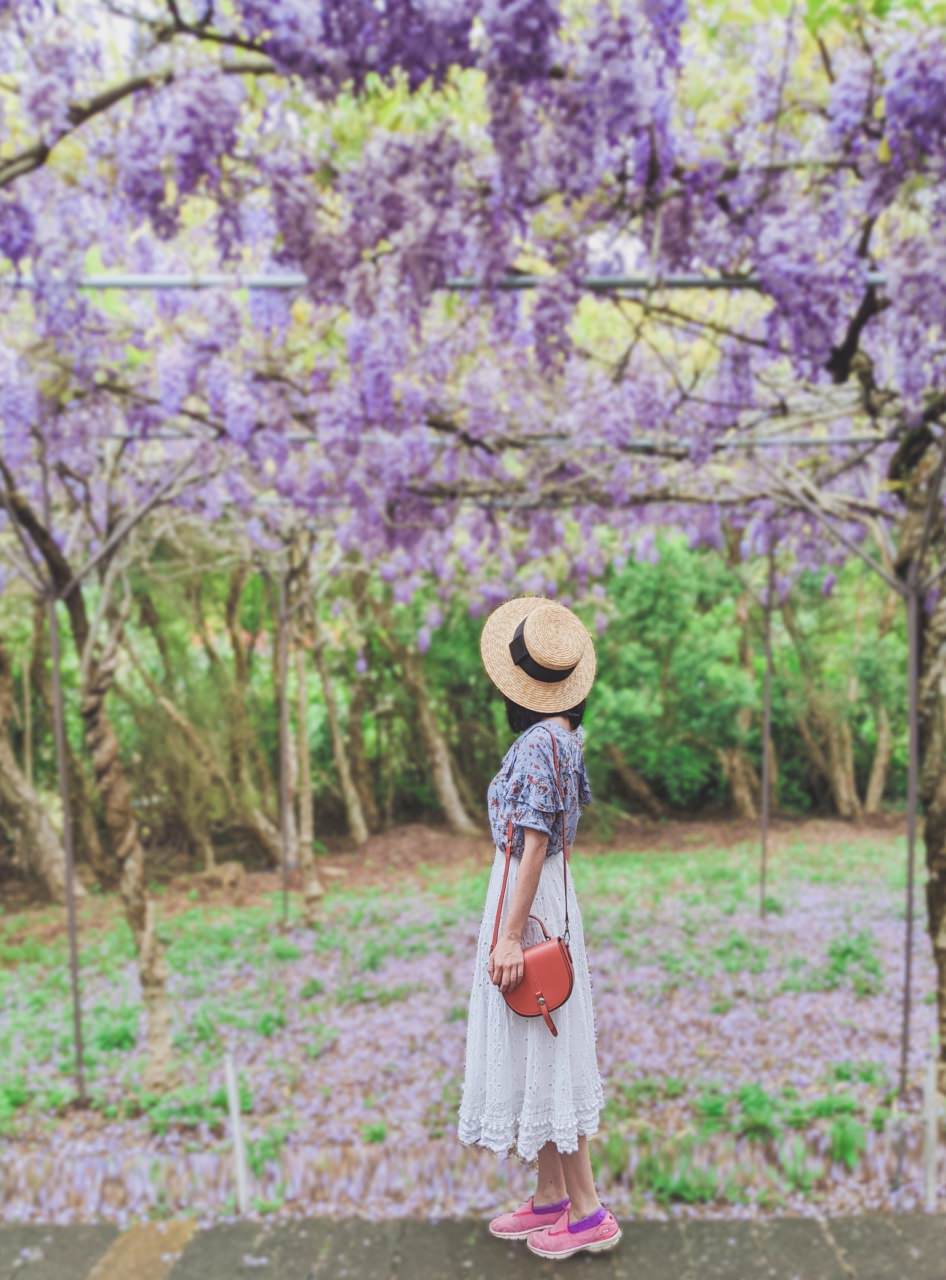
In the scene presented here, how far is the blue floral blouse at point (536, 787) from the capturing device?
0.85m

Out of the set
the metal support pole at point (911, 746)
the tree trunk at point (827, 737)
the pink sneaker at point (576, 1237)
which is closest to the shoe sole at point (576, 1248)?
the pink sneaker at point (576, 1237)

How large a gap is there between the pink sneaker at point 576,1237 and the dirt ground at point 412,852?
8215 millimetres

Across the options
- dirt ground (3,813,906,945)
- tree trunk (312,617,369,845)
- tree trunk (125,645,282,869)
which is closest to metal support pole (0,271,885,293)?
dirt ground (3,813,906,945)

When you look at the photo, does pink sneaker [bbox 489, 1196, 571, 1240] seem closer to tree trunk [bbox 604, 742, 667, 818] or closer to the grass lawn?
the grass lawn

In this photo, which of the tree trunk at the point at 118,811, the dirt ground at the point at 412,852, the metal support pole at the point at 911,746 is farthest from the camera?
the dirt ground at the point at 412,852

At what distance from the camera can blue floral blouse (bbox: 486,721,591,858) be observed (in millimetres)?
850

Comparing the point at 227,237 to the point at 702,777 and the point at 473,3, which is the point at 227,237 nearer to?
the point at 473,3

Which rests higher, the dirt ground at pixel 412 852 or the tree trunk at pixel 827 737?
the tree trunk at pixel 827 737

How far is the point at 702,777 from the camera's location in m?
12.0

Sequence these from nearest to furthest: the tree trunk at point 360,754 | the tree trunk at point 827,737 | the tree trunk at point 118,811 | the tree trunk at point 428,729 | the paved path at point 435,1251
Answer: the paved path at point 435,1251 < the tree trunk at point 118,811 < the tree trunk at point 428,729 < the tree trunk at point 360,754 < the tree trunk at point 827,737

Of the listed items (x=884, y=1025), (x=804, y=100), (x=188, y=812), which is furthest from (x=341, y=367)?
(x=188, y=812)

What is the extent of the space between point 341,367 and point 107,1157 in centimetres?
359

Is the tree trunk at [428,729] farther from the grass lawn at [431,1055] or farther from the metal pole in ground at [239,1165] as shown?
the metal pole in ground at [239,1165]

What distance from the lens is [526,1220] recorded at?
87 cm
